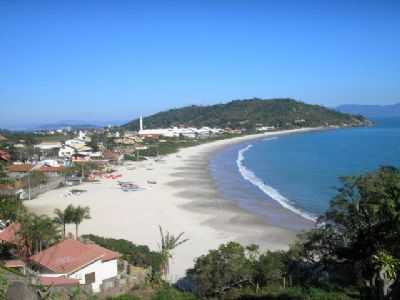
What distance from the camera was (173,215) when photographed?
30.2 metres

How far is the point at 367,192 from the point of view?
403 inches

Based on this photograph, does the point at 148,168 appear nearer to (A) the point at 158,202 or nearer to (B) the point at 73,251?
(A) the point at 158,202

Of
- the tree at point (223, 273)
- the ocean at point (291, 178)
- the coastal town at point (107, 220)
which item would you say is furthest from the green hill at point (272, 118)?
the tree at point (223, 273)

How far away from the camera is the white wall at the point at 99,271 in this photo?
47.0 ft

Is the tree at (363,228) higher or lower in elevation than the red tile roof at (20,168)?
higher

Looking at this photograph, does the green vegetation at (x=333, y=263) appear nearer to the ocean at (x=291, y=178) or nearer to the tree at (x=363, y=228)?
the tree at (x=363, y=228)

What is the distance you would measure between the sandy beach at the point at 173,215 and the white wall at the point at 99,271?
3.11 metres

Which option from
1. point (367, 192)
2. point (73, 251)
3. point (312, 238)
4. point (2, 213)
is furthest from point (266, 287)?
point (2, 213)

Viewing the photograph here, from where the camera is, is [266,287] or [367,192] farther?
[266,287]

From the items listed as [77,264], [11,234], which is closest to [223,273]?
[77,264]

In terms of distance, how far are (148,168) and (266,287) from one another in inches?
1804

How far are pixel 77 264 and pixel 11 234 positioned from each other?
232 inches

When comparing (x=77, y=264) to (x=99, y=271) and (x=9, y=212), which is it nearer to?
(x=99, y=271)

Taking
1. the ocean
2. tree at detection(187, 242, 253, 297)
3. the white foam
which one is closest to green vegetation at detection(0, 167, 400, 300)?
tree at detection(187, 242, 253, 297)
